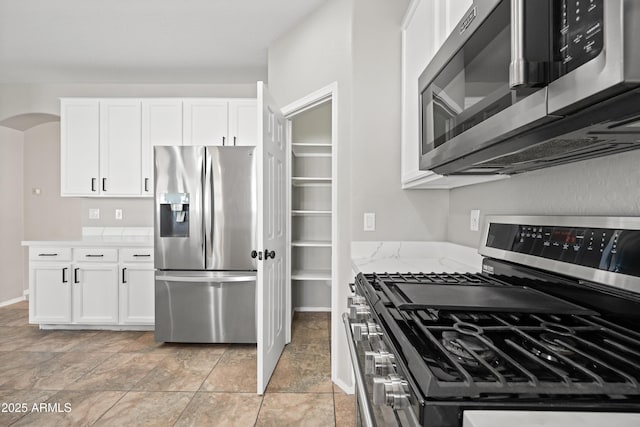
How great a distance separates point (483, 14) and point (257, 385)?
95.8 inches

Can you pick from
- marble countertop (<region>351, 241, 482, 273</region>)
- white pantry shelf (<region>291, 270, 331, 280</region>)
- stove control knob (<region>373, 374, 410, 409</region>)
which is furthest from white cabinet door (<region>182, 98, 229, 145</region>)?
stove control knob (<region>373, 374, 410, 409</region>)

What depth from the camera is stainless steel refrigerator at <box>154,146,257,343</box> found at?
328cm

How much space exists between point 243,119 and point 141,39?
1.16 m

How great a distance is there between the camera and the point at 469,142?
0.99m

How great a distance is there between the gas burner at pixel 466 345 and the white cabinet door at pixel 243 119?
353 cm

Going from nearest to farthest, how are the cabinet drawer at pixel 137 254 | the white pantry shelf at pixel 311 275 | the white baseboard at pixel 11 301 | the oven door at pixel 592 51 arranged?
the oven door at pixel 592 51, the cabinet drawer at pixel 137 254, the white pantry shelf at pixel 311 275, the white baseboard at pixel 11 301

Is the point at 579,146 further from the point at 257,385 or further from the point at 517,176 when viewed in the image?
the point at 257,385

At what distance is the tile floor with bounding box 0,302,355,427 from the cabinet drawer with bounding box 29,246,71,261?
746 mm

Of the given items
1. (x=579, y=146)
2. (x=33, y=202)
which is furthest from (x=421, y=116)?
(x=33, y=202)

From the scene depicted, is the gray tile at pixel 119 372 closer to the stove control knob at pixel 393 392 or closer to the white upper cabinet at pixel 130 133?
the white upper cabinet at pixel 130 133

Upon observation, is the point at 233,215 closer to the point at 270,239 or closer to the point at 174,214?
the point at 174,214

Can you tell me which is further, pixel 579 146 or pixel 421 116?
pixel 421 116

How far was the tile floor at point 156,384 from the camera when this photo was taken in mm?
2186

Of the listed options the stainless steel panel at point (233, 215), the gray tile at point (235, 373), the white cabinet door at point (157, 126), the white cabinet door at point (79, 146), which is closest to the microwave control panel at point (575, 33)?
the gray tile at point (235, 373)
